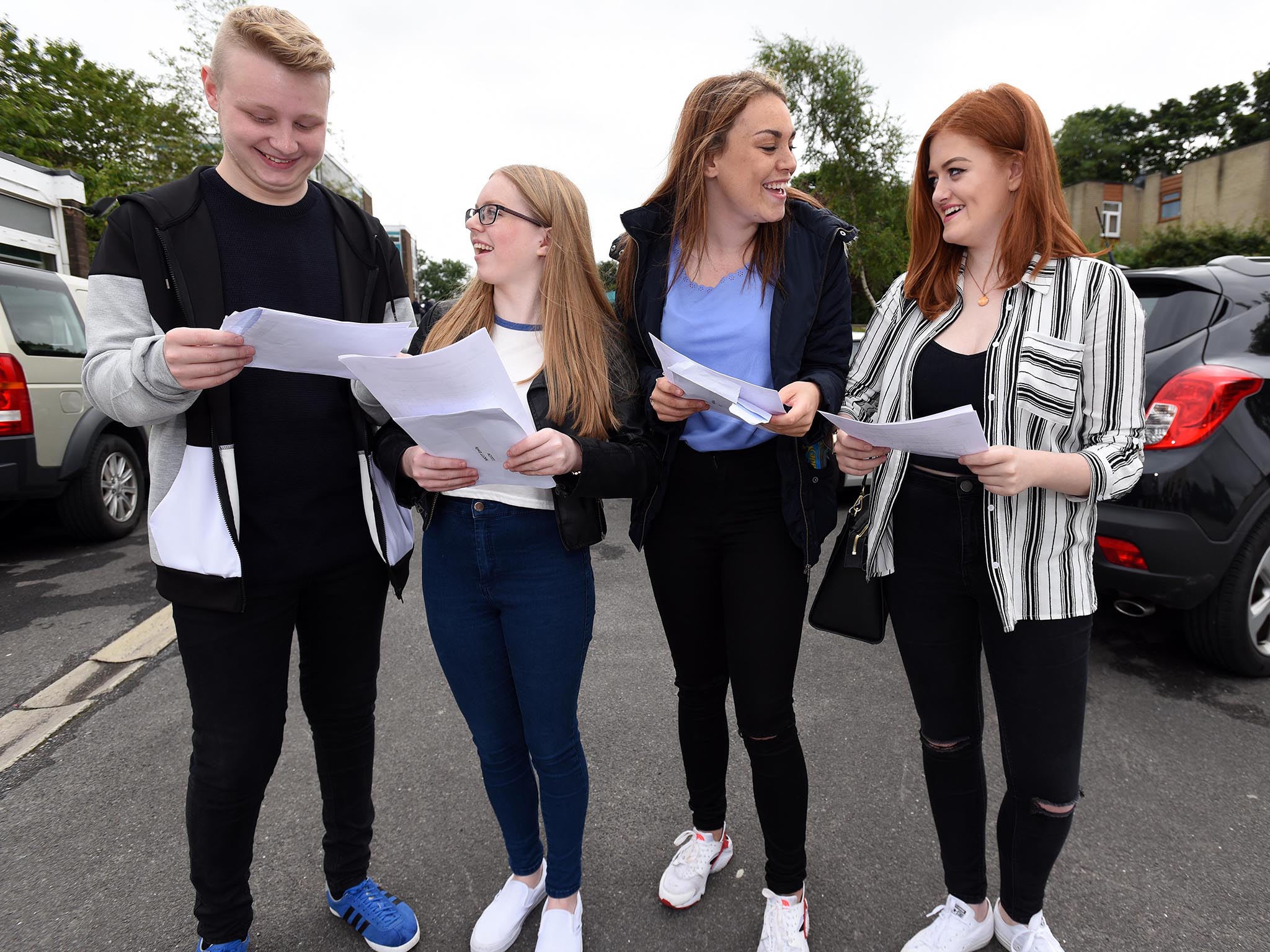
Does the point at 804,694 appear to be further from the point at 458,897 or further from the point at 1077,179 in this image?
the point at 1077,179

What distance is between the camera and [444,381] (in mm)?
1497

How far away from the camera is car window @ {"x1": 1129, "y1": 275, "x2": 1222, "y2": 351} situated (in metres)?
3.24

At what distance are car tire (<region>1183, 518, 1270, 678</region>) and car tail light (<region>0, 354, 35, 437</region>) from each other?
636 cm

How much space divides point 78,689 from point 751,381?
3334 mm

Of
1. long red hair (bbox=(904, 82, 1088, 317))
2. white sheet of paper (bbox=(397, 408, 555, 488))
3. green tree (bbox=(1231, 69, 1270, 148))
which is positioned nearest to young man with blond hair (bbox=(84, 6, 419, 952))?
white sheet of paper (bbox=(397, 408, 555, 488))

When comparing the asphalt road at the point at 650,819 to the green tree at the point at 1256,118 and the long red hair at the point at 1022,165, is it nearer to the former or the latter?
the long red hair at the point at 1022,165

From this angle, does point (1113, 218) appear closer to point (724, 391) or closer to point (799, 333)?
point (799, 333)

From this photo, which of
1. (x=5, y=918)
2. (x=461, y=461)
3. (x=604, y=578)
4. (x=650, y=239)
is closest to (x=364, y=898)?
(x=5, y=918)

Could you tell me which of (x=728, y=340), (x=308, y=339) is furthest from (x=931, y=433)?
(x=308, y=339)

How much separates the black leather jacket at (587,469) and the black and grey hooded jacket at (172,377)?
33 cm

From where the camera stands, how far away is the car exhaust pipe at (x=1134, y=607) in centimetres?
349

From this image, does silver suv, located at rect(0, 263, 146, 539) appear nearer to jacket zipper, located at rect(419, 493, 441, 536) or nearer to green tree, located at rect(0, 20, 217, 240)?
jacket zipper, located at rect(419, 493, 441, 536)

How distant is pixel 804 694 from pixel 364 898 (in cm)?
197

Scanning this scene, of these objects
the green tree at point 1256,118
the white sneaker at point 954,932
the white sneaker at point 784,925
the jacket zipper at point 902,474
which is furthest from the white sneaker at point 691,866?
the green tree at point 1256,118
